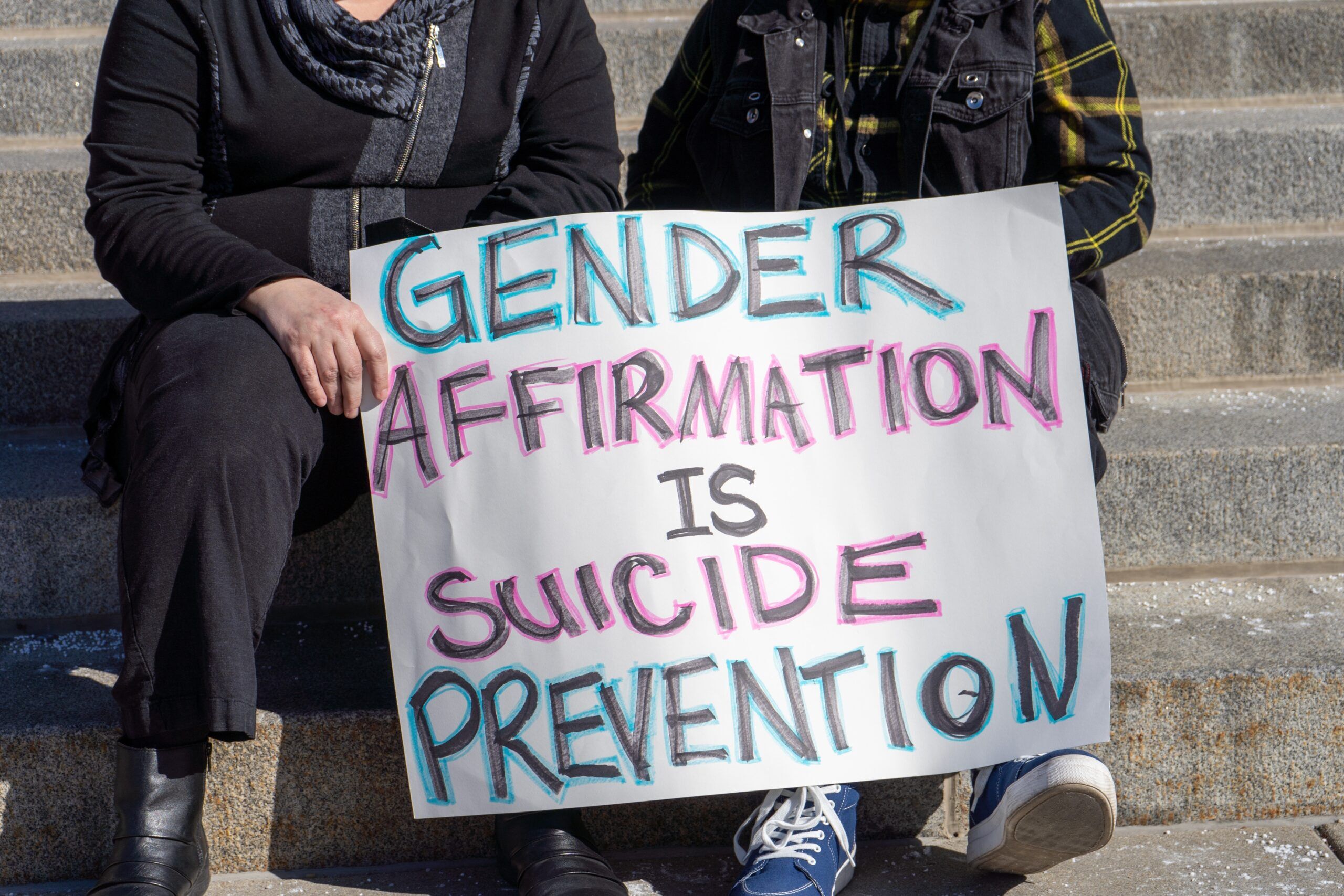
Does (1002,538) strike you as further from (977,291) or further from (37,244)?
(37,244)

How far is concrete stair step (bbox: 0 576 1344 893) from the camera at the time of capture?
1.38 meters

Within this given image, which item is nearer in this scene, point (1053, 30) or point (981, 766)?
point (981, 766)

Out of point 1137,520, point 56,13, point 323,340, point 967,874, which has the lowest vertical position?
point 967,874

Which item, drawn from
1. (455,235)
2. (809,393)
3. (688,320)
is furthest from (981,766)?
(455,235)

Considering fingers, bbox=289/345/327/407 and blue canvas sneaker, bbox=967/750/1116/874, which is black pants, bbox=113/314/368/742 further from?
blue canvas sneaker, bbox=967/750/1116/874

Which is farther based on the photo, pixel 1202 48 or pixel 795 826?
pixel 1202 48

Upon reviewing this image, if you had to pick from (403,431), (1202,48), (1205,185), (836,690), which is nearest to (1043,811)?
(836,690)

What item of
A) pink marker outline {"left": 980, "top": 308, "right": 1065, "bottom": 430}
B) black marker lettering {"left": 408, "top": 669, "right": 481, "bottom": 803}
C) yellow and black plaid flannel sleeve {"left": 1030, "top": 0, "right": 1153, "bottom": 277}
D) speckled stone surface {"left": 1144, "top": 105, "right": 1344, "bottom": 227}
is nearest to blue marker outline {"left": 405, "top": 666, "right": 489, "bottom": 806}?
black marker lettering {"left": 408, "top": 669, "right": 481, "bottom": 803}

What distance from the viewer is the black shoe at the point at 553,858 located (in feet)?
4.14

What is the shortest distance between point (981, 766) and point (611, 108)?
101 cm

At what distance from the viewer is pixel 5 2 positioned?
267 cm

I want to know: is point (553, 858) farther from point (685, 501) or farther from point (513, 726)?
point (685, 501)

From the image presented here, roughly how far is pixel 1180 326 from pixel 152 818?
5.79ft

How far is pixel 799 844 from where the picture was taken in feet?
4.26
